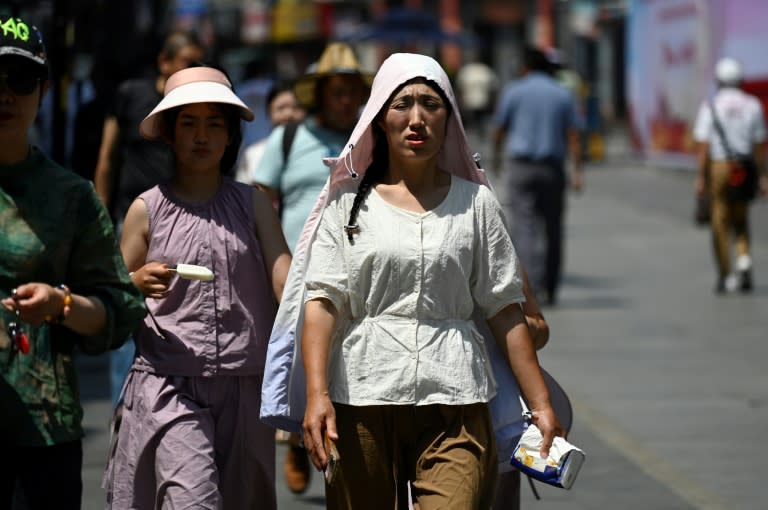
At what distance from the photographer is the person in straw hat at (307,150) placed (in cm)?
706

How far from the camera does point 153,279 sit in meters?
4.71

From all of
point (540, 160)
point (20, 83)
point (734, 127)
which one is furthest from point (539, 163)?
point (20, 83)

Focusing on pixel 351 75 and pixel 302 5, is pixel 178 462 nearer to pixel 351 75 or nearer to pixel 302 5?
pixel 351 75

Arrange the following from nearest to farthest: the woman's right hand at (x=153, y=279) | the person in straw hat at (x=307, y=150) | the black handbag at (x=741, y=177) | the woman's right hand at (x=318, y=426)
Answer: the woman's right hand at (x=318, y=426)
the woman's right hand at (x=153, y=279)
the person in straw hat at (x=307, y=150)
the black handbag at (x=741, y=177)

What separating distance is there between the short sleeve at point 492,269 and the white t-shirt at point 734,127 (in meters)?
10.8

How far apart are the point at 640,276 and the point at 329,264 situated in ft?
40.0

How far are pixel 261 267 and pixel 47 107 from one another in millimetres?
6988

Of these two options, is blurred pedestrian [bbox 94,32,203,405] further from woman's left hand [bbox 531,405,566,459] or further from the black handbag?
the black handbag

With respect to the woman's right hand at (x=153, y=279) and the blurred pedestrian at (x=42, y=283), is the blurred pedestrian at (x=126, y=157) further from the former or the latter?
the blurred pedestrian at (x=42, y=283)

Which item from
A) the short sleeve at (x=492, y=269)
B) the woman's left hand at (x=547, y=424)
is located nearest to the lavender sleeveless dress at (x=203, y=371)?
the short sleeve at (x=492, y=269)

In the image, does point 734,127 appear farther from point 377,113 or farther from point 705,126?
point 377,113

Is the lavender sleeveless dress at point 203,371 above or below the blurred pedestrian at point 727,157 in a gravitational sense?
above

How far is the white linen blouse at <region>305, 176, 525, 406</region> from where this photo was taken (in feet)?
14.5

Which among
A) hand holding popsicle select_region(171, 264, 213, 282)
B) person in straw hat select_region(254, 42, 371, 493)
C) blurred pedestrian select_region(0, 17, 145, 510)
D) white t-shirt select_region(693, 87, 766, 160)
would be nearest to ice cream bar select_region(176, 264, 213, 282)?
hand holding popsicle select_region(171, 264, 213, 282)
